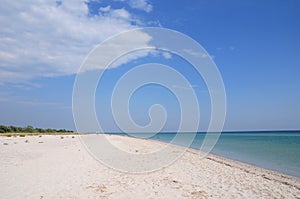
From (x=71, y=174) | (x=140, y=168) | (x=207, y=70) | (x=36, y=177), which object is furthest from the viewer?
(x=207, y=70)

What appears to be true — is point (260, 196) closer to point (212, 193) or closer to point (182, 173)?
point (212, 193)

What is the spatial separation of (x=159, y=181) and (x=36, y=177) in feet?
13.9

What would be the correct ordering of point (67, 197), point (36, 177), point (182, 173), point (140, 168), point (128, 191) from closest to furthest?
point (67, 197)
point (128, 191)
point (36, 177)
point (182, 173)
point (140, 168)

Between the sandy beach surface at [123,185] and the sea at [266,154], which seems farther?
the sea at [266,154]

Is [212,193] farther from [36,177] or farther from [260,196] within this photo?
[36,177]

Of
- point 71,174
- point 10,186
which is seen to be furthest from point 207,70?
point 10,186

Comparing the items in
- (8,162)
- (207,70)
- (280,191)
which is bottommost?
(280,191)

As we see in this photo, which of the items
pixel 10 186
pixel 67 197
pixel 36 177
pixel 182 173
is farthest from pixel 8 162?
pixel 182 173

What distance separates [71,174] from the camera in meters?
9.91

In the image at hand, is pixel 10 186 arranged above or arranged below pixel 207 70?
below

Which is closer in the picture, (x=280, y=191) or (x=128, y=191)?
(x=128, y=191)

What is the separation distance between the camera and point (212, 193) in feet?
25.2

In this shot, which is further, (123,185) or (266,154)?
(266,154)

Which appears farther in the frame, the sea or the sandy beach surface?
the sea
